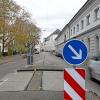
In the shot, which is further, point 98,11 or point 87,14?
point 87,14

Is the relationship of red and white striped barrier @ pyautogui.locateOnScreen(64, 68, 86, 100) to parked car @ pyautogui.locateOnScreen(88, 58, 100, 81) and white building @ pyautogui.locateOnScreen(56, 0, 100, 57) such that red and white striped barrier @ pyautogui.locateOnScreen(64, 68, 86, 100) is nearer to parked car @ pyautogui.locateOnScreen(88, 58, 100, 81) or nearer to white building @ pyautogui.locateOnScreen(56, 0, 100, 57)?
parked car @ pyautogui.locateOnScreen(88, 58, 100, 81)

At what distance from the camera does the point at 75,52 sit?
316 inches

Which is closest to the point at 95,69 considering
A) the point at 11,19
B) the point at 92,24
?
the point at 92,24

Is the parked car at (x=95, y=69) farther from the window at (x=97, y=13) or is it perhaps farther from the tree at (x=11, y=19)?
the tree at (x=11, y=19)

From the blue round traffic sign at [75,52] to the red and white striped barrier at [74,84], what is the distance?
0.27m

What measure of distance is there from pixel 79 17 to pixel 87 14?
8.02 metres

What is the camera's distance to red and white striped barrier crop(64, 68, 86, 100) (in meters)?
→ 7.98

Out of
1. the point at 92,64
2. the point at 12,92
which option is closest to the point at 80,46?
the point at 12,92

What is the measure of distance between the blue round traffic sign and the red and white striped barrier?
268 millimetres

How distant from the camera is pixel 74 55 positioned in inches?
316

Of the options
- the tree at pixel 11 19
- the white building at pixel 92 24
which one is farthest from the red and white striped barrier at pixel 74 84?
the tree at pixel 11 19

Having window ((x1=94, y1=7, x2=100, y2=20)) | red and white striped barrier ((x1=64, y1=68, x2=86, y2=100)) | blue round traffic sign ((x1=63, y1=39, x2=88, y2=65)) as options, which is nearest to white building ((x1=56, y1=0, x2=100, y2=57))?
window ((x1=94, y1=7, x2=100, y2=20))

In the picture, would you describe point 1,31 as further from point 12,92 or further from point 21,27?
point 12,92

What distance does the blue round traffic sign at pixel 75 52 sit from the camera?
26.3ft
